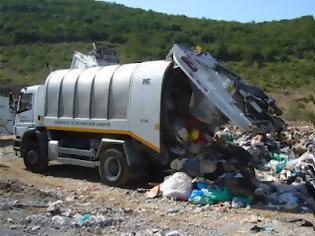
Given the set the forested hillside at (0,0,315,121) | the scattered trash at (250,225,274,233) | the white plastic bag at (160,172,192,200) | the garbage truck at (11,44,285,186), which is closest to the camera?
the scattered trash at (250,225,274,233)

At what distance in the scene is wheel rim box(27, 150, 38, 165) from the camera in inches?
517

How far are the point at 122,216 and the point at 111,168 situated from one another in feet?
11.0

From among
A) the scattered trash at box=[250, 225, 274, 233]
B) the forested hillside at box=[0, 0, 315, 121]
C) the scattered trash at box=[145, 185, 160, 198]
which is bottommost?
the scattered trash at box=[250, 225, 274, 233]

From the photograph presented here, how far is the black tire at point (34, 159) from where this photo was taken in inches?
511

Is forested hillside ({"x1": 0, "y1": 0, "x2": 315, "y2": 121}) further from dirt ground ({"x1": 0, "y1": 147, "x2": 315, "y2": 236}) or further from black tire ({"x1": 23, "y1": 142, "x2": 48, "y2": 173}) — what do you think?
dirt ground ({"x1": 0, "y1": 147, "x2": 315, "y2": 236})

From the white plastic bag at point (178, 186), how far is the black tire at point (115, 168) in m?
1.16

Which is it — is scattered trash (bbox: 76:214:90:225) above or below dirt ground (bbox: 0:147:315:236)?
above

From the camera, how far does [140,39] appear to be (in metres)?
60.9

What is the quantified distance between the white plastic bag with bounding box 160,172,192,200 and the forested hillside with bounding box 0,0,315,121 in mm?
36105

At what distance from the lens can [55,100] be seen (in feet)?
41.3

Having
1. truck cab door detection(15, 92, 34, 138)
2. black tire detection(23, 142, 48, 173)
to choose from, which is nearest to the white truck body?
truck cab door detection(15, 92, 34, 138)

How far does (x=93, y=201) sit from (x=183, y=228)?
8.40 ft

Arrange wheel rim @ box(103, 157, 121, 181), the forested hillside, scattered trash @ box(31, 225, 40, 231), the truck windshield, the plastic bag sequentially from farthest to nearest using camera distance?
the forested hillside → the truck windshield → wheel rim @ box(103, 157, 121, 181) → the plastic bag → scattered trash @ box(31, 225, 40, 231)

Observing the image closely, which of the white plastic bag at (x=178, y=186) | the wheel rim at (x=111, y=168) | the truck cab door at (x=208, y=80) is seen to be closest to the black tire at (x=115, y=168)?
the wheel rim at (x=111, y=168)
